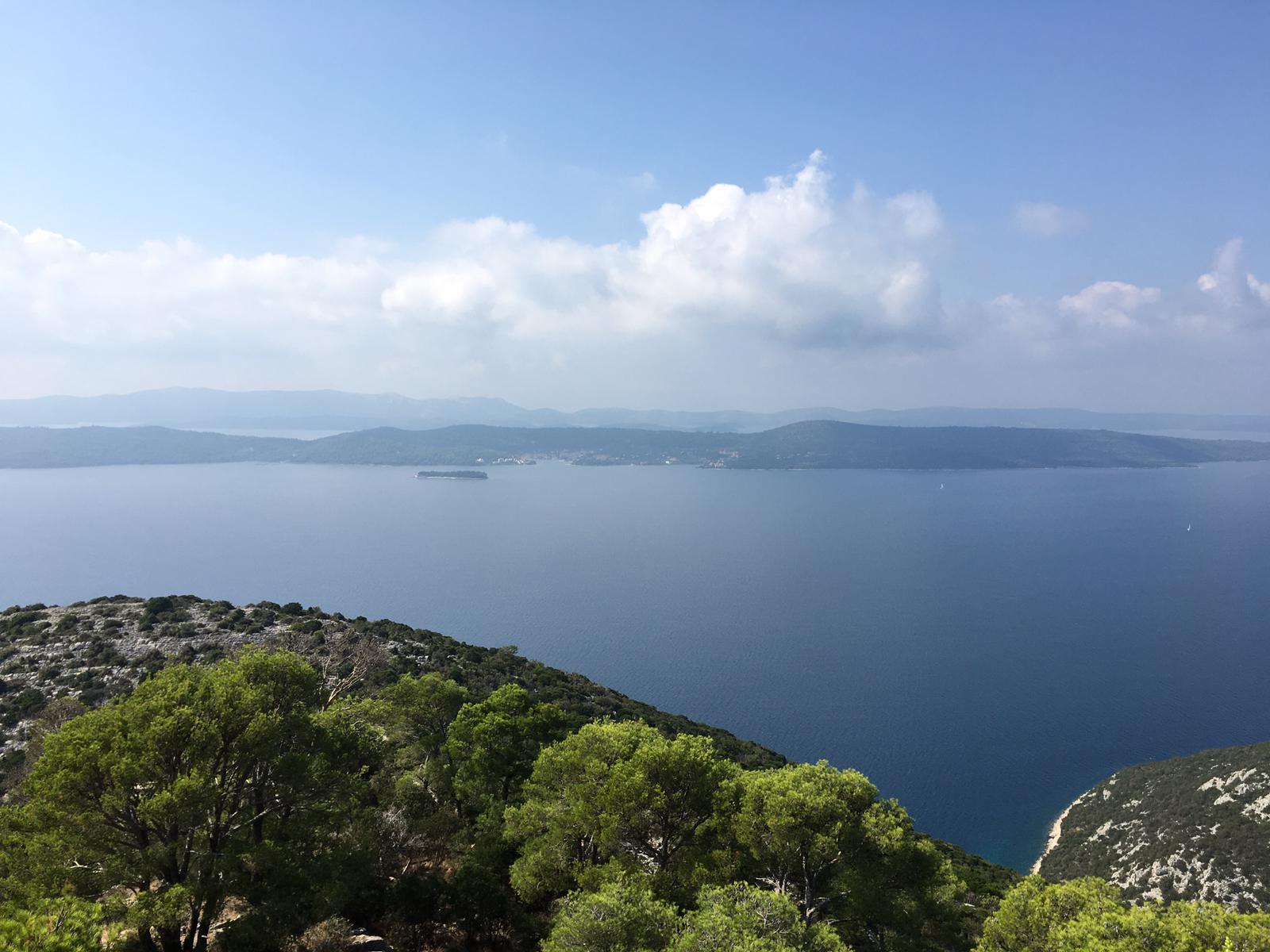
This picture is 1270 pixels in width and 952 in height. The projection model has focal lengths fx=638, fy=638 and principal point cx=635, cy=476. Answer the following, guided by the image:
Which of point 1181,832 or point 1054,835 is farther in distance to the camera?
point 1054,835

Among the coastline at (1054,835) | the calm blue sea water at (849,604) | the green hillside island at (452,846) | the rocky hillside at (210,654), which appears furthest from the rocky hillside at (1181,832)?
the rocky hillside at (210,654)

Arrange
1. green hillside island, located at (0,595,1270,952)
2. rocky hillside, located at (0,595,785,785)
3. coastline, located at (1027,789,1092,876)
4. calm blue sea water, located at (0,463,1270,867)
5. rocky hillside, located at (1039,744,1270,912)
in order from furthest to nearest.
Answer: calm blue sea water, located at (0,463,1270,867), coastline, located at (1027,789,1092,876), rocky hillside, located at (0,595,785,785), rocky hillside, located at (1039,744,1270,912), green hillside island, located at (0,595,1270,952)

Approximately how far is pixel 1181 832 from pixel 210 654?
55269mm

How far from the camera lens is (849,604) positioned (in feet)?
322

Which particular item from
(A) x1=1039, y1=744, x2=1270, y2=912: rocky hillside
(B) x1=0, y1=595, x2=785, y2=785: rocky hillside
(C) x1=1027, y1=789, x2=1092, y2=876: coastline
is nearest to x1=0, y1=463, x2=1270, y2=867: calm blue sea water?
(C) x1=1027, y1=789, x2=1092, y2=876: coastline

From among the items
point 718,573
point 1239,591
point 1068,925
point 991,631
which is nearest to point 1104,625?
point 991,631

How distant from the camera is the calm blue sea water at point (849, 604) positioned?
56.7 meters

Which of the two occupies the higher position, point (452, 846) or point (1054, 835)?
point (452, 846)

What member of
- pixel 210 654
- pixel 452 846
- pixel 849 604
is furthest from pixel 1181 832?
pixel 849 604

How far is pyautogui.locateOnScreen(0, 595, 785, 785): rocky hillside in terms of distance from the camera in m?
32.5

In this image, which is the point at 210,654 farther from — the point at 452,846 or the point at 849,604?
the point at 849,604

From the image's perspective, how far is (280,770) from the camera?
593 inches

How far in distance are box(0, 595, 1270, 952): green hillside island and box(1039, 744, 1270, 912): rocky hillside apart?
1490 cm

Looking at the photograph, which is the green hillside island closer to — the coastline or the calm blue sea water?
the coastline
